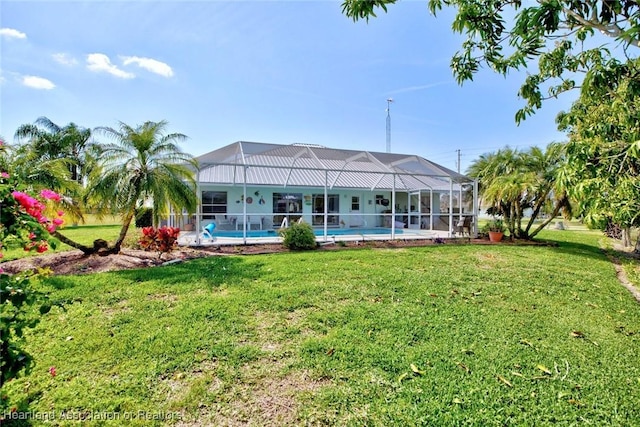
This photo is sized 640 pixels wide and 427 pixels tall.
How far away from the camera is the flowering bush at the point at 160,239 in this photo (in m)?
9.30

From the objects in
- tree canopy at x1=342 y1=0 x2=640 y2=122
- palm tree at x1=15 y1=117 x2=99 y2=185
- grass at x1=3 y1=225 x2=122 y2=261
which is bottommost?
grass at x1=3 y1=225 x2=122 y2=261

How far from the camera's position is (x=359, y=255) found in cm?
1012

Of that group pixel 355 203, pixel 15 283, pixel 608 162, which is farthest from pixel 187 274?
pixel 355 203

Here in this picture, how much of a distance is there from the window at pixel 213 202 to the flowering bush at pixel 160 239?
914 cm

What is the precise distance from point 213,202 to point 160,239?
9.99 meters

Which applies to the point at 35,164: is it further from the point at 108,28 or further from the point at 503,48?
the point at 503,48

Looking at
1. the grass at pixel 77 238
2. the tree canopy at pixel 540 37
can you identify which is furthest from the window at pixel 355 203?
the tree canopy at pixel 540 37

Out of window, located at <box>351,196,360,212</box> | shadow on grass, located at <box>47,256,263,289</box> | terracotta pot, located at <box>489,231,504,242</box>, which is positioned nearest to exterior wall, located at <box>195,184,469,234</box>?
window, located at <box>351,196,360,212</box>

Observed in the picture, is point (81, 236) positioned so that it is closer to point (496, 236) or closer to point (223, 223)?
point (223, 223)

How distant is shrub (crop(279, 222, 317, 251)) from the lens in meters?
11.3

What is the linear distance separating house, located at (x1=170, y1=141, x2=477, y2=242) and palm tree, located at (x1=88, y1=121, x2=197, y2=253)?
681 centimetres

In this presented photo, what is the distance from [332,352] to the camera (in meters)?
3.84

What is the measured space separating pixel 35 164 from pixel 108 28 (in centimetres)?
510

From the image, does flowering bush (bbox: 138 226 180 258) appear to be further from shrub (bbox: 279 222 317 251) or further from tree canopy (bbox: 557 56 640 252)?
tree canopy (bbox: 557 56 640 252)
